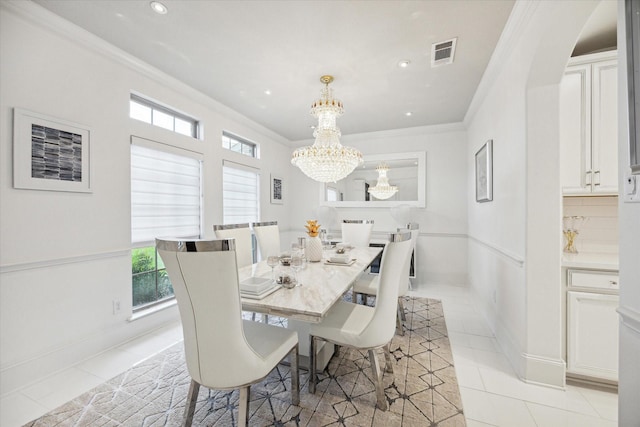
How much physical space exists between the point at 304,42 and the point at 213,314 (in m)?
2.17

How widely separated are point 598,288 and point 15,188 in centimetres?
398

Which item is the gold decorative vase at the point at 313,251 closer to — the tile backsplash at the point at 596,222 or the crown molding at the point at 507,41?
the tile backsplash at the point at 596,222

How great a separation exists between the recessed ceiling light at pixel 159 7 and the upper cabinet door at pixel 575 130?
285 cm

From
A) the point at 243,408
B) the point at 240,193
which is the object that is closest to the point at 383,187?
the point at 240,193

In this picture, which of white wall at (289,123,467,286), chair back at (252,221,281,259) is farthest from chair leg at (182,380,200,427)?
white wall at (289,123,467,286)

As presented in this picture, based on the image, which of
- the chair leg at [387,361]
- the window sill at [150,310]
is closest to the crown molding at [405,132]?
the window sill at [150,310]

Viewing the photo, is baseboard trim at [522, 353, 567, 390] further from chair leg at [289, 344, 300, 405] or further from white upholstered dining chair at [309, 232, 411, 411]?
chair leg at [289, 344, 300, 405]

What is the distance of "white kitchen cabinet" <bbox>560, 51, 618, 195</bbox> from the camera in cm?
179

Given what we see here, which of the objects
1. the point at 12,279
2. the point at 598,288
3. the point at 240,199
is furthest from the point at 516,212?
the point at 12,279

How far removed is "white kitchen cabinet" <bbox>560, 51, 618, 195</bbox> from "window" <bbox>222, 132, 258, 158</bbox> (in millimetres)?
3682

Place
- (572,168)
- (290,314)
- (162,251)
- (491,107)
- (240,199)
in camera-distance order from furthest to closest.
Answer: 1. (240,199)
2. (491,107)
3. (572,168)
4. (290,314)
5. (162,251)

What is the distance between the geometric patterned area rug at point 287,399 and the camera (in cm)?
149

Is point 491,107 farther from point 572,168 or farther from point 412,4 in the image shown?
point 412,4

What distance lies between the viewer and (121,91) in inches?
94.7
